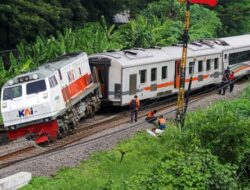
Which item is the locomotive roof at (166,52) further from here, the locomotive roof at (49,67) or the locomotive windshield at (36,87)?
the locomotive windshield at (36,87)

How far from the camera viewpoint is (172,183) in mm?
11773

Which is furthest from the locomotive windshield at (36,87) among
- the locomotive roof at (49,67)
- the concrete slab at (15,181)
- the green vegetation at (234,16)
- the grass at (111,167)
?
the green vegetation at (234,16)

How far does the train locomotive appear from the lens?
2069 cm

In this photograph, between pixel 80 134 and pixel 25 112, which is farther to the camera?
pixel 80 134

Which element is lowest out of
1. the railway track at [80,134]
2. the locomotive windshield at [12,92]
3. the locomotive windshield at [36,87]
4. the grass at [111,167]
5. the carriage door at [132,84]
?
the railway track at [80,134]

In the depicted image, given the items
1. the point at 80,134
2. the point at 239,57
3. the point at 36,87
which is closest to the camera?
the point at 36,87

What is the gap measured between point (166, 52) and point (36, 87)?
951cm

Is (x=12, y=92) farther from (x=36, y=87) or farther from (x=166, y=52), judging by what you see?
(x=166, y=52)

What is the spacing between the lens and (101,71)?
26234mm

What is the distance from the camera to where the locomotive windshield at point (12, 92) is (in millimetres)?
20938

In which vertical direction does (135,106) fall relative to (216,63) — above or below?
below

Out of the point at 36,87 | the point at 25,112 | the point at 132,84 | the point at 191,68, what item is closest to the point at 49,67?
the point at 36,87

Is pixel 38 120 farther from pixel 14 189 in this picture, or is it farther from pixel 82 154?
pixel 14 189

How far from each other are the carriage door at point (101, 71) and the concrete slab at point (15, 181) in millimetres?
10562
